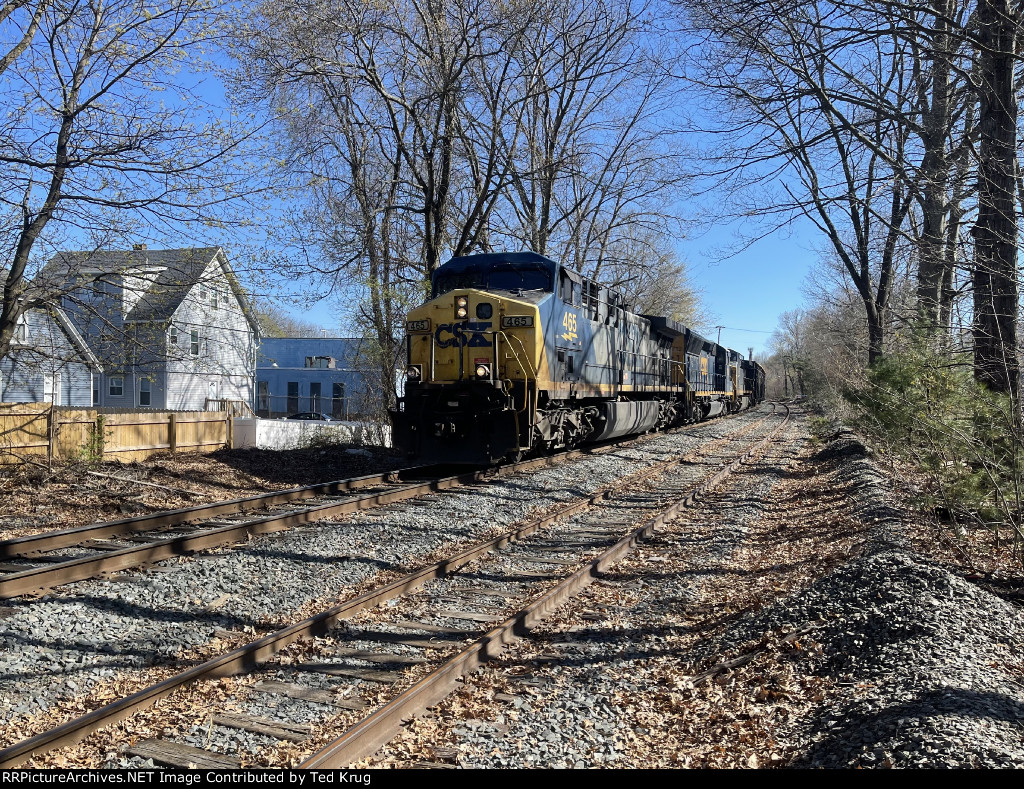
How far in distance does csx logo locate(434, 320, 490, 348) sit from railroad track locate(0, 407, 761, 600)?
2.51m

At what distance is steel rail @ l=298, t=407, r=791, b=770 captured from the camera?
3582 millimetres

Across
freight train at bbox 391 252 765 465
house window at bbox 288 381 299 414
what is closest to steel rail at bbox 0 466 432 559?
freight train at bbox 391 252 765 465

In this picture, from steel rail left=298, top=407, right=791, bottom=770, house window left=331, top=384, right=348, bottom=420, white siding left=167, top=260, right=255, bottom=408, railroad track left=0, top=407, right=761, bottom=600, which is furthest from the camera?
house window left=331, top=384, right=348, bottom=420

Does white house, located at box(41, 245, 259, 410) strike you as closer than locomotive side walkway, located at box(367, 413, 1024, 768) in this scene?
No

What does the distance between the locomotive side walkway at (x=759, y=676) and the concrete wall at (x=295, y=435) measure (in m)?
14.1

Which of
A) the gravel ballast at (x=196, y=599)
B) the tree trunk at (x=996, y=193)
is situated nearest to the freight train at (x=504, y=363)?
the gravel ballast at (x=196, y=599)

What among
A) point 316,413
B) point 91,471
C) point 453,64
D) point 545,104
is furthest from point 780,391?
point 91,471

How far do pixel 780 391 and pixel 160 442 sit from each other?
379ft

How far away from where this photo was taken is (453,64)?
18.1 metres

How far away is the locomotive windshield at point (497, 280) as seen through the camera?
13.7 m

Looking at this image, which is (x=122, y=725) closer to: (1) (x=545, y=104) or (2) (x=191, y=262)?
(2) (x=191, y=262)

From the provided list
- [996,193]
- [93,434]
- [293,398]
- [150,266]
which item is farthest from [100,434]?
[293,398]

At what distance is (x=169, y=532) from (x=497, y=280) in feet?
26.0

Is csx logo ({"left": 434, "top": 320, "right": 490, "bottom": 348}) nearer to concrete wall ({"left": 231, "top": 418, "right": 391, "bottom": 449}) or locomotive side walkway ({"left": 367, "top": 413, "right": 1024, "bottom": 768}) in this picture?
locomotive side walkway ({"left": 367, "top": 413, "right": 1024, "bottom": 768})
